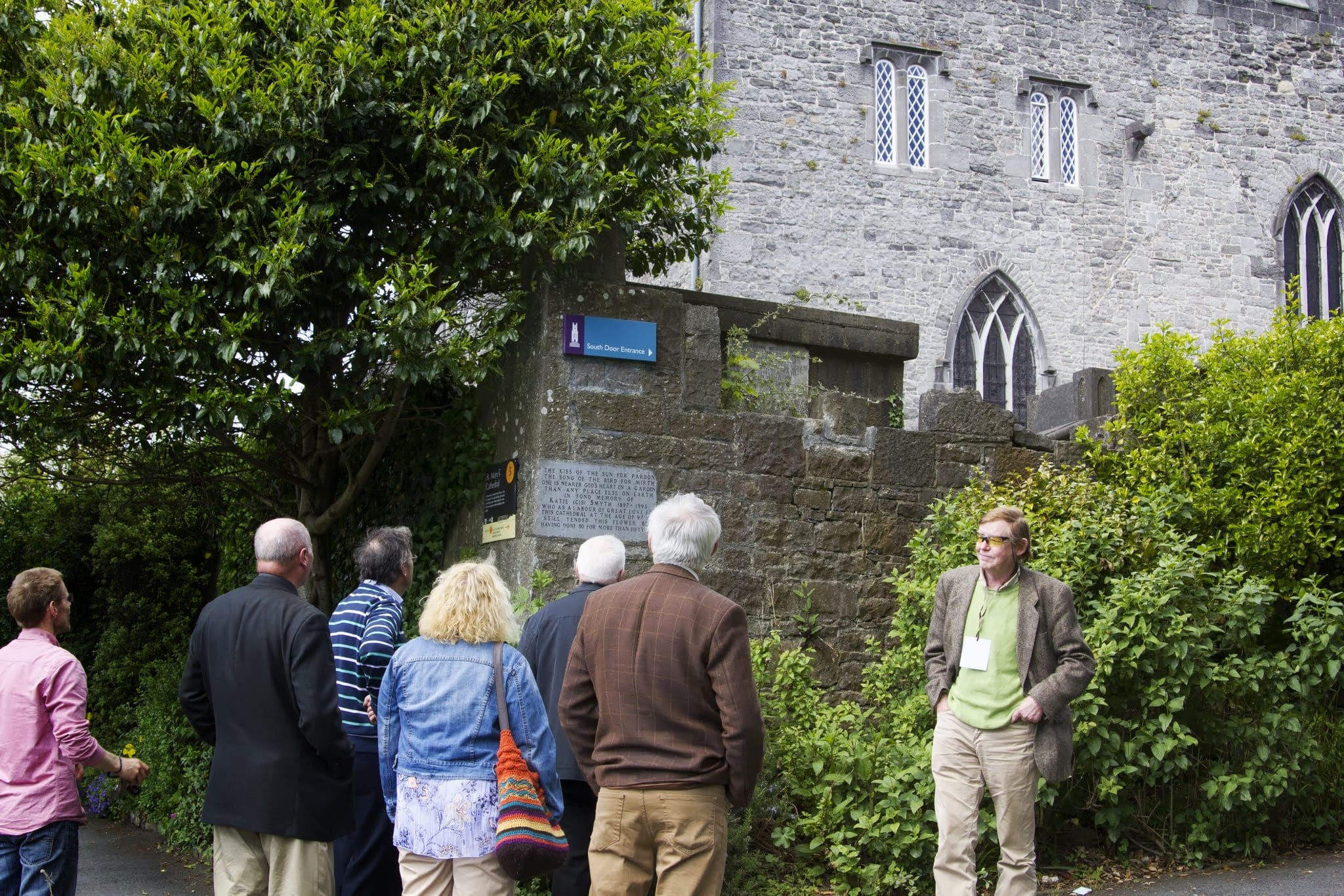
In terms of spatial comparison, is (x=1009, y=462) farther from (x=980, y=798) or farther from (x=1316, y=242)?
(x=1316, y=242)

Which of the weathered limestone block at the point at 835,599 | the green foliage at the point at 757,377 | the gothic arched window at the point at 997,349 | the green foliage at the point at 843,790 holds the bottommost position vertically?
the green foliage at the point at 843,790

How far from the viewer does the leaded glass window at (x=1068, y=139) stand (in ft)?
62.0

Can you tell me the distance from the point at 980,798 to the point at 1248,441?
379cm

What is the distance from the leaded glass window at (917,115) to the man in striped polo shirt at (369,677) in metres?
14.0

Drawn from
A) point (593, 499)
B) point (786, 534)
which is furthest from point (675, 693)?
point (786, 534)

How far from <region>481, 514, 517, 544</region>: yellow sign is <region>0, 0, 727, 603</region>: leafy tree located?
0.83 m

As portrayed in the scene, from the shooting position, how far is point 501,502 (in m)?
7.70

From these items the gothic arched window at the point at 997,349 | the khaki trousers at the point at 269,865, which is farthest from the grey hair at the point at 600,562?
the gothic arched window at the point at 997,349

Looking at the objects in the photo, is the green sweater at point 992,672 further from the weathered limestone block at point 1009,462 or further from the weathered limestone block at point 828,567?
the weathered limestone block at point 1009,462

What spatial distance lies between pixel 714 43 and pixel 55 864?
14177mm

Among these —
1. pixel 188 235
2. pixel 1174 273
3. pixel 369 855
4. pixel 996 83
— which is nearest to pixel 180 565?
pixel 188 235

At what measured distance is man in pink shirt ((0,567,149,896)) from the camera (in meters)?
4.89

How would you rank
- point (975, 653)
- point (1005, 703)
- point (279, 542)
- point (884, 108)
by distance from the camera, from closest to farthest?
1. point (279, 542)
2. point (1005, 703)
3. point (975, 653)
4. point (884, 108)

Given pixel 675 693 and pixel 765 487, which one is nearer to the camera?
pixel 675 693
